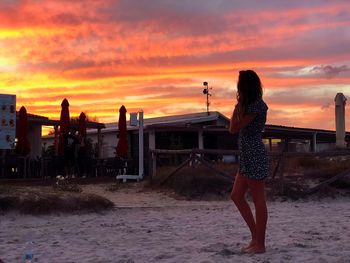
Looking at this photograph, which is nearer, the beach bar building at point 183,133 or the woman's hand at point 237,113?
the woman's hand at point 237,113

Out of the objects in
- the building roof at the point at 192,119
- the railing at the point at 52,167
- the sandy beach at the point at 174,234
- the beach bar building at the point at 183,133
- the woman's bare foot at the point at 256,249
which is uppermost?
the building roof at the point at 192,119

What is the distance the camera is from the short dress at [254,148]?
5.69 metres

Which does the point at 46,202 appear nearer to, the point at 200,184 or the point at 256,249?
the point at 200,184

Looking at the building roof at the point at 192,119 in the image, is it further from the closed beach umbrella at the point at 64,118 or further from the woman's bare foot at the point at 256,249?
the woman's bare foot at the point at 256,249

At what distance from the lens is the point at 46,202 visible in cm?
940

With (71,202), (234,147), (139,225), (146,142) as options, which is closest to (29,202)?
(71,202)

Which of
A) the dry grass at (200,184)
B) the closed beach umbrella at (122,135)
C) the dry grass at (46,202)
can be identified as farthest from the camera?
the closed beach umbrella at (122,135)

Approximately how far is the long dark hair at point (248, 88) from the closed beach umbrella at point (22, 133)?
1292 centimetres

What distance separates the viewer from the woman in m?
5.70

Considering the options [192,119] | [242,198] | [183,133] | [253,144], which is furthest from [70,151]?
[253,144]

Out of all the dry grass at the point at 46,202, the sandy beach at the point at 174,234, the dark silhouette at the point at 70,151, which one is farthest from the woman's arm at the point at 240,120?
the dark silhouette at the point at 70,151

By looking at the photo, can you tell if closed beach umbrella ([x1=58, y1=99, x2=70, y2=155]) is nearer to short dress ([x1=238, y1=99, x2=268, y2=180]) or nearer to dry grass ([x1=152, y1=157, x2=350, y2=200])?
dry grass ([x1=152, y1=157, x2=350, y2=200])

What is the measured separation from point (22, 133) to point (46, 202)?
8.87 m

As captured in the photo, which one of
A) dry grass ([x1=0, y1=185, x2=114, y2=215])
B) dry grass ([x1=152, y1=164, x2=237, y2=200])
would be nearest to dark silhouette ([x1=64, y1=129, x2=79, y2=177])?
dry grass ([x1=152, y1=164, x2=237, y2=200])
